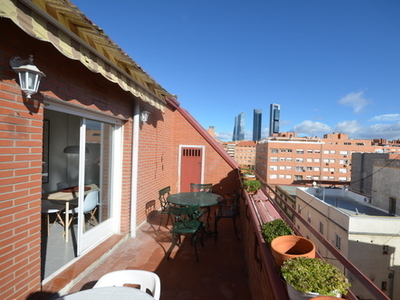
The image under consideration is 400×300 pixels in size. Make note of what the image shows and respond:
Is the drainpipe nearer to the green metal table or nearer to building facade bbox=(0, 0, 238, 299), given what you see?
building facade bbox=(0, 0, 238, 299)

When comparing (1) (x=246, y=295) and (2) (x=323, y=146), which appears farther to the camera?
(2) (x=323, y=146)

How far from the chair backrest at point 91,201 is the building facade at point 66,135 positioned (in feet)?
0.49

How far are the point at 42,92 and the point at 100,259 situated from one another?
276cm

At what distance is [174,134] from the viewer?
8.05 m

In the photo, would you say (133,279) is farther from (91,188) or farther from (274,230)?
(91,188)

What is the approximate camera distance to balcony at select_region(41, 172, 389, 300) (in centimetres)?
295

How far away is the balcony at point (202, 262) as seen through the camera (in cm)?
295

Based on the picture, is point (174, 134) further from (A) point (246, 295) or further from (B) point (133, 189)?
(A) point (246, 295)

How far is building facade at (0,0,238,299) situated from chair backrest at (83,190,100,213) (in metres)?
0.15

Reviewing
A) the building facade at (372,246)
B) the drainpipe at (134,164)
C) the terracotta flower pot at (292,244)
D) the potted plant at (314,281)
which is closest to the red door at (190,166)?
the drainpipe at (134,164)

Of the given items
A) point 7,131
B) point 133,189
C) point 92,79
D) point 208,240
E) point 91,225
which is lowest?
point 208,240

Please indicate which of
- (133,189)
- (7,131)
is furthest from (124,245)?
(7,131)

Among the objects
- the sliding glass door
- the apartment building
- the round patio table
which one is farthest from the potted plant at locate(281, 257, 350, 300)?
the apartment building

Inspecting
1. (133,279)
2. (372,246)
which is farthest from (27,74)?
(372,246)
